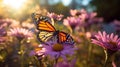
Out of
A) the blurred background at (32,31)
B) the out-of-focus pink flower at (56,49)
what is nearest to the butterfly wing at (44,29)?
the out-of-focus pink flower at (56,49)

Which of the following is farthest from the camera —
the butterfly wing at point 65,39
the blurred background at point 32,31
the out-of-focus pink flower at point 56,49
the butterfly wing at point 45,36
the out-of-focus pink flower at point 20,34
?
the blurred background at point 32,31

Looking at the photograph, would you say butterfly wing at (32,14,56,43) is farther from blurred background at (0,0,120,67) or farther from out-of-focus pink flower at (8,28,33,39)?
out-of-focus pink flower at (8,28,33,39)

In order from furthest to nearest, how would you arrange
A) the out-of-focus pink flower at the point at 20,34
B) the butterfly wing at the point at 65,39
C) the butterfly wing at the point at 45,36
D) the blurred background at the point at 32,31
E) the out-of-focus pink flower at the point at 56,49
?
the blurred background at the point at 32,31
the out-of-focus pink flower at the point at 20,34
the butterfly wing at the point at 45,36
the butterfly wing at the point at 65,39
the out-of-focus pink flower at the point at 56,49

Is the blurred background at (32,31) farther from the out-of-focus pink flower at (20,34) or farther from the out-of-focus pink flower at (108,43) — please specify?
the out-of-focus pink flower at (108,43)

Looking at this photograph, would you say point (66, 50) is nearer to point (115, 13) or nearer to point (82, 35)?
point (82, 35)

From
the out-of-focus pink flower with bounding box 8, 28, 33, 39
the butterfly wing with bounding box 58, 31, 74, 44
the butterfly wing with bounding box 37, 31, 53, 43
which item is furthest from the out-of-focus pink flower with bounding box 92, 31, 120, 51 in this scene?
the out-of-focus pink flower with bounding box 8, 28, 33, 39

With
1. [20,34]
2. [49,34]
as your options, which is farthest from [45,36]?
[20,34]

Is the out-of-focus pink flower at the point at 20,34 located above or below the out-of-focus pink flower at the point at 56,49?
above
